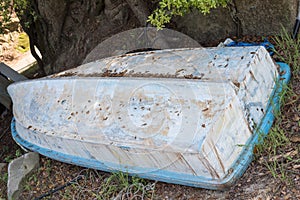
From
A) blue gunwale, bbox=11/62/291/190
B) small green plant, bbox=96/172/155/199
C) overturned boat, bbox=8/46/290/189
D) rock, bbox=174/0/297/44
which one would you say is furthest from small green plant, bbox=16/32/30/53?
small green plant, bbox=96/172/155/199

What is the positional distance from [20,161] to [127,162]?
117cm

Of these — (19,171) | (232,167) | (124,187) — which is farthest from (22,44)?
(232,167)

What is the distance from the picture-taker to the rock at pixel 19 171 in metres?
3.13

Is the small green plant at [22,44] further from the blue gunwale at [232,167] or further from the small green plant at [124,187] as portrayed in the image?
the small green plant at [124,187]

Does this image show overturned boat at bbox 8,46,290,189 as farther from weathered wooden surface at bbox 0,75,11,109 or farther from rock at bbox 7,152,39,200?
weathered wooden surface at bbox 0,75,11,109

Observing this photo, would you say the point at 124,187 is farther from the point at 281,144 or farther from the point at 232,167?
the point at 281,144

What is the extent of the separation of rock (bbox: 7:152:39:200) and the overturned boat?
0.79 ft

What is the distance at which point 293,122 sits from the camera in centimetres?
247

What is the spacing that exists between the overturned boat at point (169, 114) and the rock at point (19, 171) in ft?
0.79

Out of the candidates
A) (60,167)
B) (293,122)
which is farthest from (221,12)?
(60,167)

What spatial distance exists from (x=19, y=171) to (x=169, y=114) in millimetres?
1526

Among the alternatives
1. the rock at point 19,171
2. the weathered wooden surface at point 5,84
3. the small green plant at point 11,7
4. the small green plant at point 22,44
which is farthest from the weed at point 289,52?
the small green plant at point 22,44

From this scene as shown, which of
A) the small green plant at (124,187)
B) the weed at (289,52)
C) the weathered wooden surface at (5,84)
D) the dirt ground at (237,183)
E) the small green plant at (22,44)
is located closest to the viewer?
the dirt ground at (237,183)

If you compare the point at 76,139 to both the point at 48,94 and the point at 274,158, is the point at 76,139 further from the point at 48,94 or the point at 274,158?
the point at 274,158
